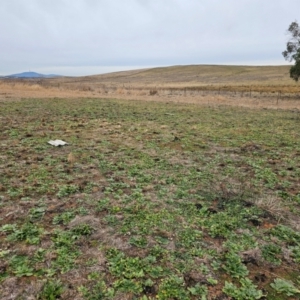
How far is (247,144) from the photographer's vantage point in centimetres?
812

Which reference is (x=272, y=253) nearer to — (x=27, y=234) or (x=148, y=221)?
(x=148, y=221)

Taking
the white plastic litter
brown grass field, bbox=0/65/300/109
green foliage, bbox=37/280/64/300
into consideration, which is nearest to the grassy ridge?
green foliage, bbox=37/280/64/300

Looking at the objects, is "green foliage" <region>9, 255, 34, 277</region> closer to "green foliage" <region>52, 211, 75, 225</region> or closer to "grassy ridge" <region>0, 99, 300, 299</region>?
"grassy ridge" <region>0, 99, 300, 299</region>

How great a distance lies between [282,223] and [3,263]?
3.62 metres

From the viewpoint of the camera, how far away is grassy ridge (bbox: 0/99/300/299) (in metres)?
2.64

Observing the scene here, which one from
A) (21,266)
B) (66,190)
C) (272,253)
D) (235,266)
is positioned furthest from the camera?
(66,190)

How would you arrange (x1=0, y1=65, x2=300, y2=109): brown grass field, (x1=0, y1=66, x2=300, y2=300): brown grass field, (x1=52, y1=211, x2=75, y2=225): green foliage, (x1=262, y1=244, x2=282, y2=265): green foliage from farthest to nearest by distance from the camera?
(x1=0, y1=65, x2=300, y2=109): brown grass field < (x1=52, y1=211, x2=75, y2=225): green foliage < (x1=262, y1=244, x2=282, y2=265): green foliage < (x1=0, y1=66, x2=300, y2=300): brown grass field

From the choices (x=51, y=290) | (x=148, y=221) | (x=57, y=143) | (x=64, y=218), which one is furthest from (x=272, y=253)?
(x=57, y=143)

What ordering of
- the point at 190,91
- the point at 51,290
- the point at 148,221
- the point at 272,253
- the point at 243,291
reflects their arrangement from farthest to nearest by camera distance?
the point at 190,91 < the point at 148,221 < the point at 272,253 < the point at 243,291 < the point at 51,290

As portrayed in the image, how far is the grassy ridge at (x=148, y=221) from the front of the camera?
264 centimetres

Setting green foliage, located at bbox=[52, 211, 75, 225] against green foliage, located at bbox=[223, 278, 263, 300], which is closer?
green foliage, located at bbox=[223, 278, 263, 300]

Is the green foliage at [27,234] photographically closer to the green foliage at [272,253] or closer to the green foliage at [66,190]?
the green foliage at [66,190]

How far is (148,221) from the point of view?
3709 millimetres

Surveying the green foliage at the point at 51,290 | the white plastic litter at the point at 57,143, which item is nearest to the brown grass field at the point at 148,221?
the green foliage at the point at 51,290
